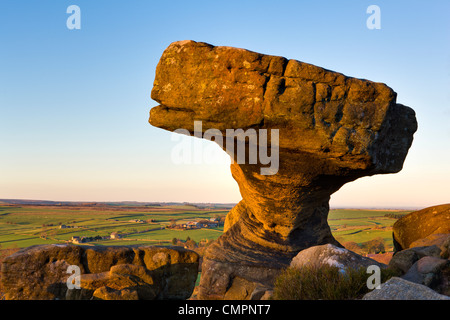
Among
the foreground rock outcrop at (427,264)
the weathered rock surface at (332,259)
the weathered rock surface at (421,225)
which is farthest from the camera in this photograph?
the weathered rock surface at (421,225)

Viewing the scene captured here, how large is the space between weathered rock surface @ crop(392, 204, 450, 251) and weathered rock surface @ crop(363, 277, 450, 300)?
27.6 feet

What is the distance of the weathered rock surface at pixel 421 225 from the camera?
14062 mm

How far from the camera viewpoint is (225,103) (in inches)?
398

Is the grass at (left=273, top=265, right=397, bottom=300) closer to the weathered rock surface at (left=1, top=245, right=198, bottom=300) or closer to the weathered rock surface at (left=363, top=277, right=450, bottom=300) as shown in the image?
the weathered rock surface at (left=363, top=277, right=450, bottom=300)

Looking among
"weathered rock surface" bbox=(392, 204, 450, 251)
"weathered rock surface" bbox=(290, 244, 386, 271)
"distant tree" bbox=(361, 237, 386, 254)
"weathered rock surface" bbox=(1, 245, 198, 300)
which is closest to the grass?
"weathered rock surface" bbox=(290, 244, 386, 271)

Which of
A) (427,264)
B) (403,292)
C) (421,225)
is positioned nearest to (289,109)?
(427,264)

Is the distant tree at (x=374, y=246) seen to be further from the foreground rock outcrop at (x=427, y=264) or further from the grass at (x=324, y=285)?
the grass at (x=324, y=285)

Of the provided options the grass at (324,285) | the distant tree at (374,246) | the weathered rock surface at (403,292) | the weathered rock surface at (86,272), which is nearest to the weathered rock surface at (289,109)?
the grass at (324,285)

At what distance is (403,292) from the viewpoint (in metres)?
5.82

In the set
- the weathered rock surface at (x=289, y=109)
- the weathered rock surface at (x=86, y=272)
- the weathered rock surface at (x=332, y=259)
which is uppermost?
the weathered rock surface at (x=289, y=109)

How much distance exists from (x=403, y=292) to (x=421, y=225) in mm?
10748

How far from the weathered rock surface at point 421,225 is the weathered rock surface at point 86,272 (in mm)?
9749

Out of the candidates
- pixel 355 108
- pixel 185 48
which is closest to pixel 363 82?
pixel 355 108

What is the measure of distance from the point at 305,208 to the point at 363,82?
5.58 m
